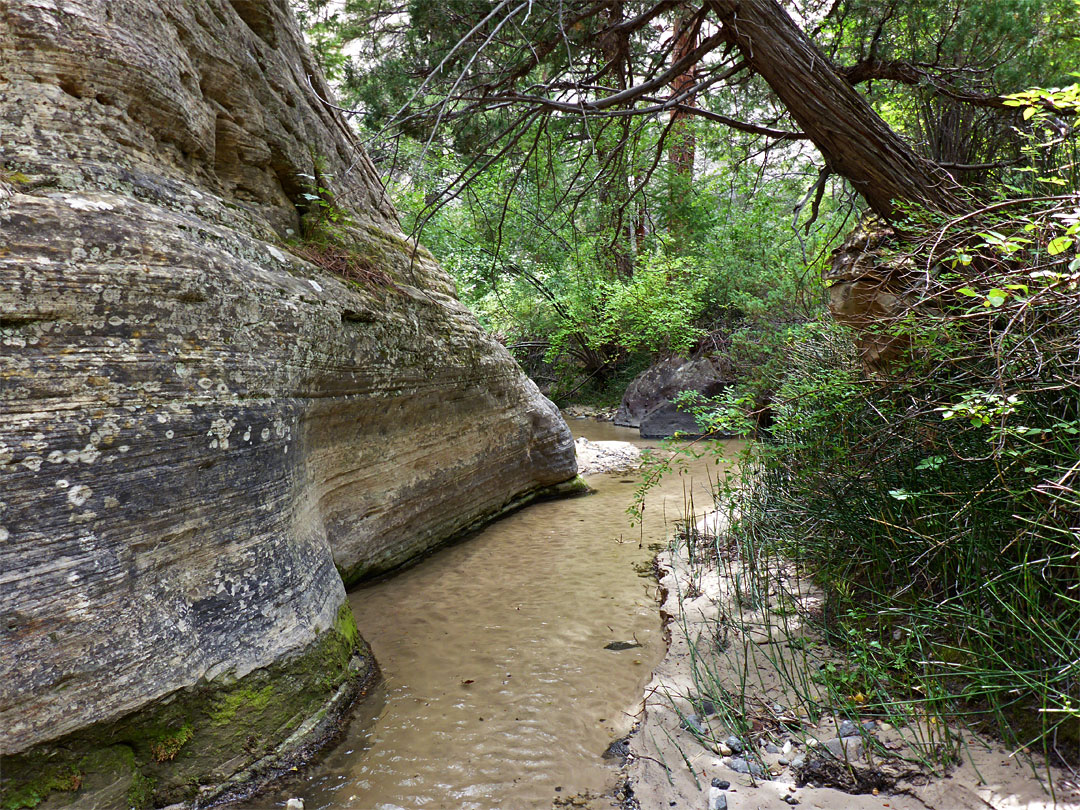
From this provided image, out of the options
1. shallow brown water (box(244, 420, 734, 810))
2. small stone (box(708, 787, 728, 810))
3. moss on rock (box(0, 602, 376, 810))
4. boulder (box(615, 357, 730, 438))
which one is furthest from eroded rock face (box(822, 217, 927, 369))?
boulder (box(615, 357, 730, 438))

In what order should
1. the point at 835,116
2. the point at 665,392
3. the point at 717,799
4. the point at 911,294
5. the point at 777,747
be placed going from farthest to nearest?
the point at 665,392, the point at 835,116, the point at 911,294, the point at 777,747, the point at 717,799

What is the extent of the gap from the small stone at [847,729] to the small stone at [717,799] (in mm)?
568

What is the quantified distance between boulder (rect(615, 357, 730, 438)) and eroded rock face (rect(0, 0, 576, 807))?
9105mm

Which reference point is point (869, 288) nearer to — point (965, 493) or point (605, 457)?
point (965, 493)

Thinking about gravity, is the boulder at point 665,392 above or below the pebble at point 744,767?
above

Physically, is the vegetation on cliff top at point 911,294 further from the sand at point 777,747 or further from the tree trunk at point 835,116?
the sand at point 777,747

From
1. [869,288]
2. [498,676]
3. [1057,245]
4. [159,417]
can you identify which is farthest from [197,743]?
[869,288]

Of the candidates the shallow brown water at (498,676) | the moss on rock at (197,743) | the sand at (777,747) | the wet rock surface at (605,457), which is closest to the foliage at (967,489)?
the sand at (777,747)

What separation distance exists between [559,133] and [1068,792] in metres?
6.15

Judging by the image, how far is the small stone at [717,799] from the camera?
227 cm

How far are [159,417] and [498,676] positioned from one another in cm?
224

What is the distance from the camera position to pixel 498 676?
11.2ft

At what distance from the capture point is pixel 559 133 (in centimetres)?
624

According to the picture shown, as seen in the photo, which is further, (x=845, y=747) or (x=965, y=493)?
(x=965, y=493)
